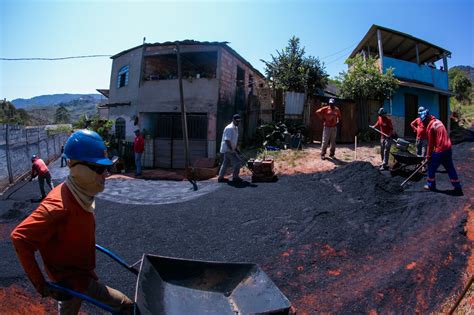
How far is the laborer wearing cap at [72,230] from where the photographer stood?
1.85m

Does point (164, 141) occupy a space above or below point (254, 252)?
above

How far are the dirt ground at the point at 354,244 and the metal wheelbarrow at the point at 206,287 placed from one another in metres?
0.67

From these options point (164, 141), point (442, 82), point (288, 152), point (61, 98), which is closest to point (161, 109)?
point (164, 141)

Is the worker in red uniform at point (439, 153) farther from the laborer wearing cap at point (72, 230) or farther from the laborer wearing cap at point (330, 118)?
the laborer wearing cap at point (72, 230)

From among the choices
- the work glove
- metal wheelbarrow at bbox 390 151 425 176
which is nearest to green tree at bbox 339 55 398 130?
metal wheelbarrow at bbox 390 151 425 176

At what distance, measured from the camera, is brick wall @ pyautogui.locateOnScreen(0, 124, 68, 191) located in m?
8.84

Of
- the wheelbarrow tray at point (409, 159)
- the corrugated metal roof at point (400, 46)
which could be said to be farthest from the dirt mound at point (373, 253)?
the corrugated metal roof at point (400, 46)

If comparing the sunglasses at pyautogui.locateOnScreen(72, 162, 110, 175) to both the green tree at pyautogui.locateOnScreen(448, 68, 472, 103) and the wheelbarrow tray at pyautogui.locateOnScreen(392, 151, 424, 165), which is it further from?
the green tree at pyautogui.locateOnScreen(448, 68, 472, 103)

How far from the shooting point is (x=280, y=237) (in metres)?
4.71

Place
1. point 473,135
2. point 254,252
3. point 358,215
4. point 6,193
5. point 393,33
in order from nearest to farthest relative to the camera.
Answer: point 254,252, point 358,215, point 6,193, point 393,33, point 473,135

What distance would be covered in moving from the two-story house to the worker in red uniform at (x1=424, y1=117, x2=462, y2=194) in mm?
7590

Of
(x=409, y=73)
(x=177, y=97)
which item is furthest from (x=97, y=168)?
(x=409, y=73)

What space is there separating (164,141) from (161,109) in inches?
52.9

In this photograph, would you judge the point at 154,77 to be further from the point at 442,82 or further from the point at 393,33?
the point at 442,82
